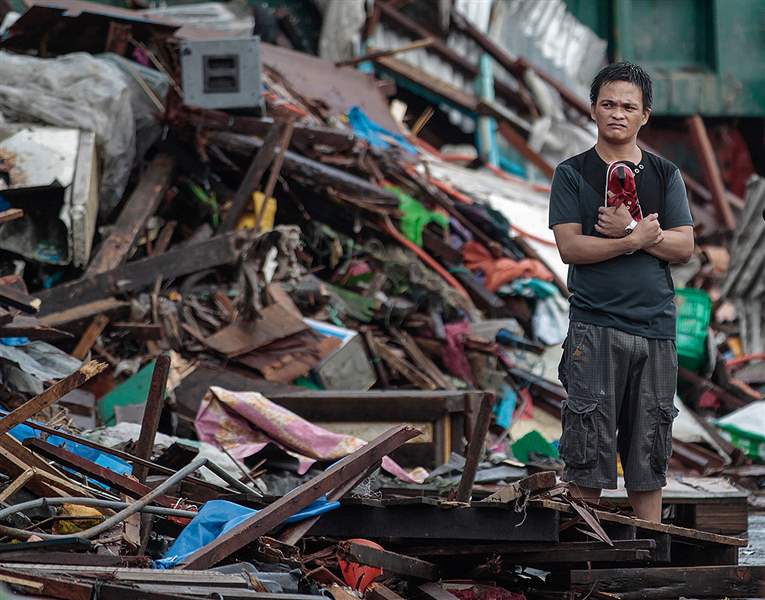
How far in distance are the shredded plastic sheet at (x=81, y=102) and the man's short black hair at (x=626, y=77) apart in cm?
569

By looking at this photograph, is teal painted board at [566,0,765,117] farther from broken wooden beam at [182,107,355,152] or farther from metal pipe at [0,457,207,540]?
metal pipe at [0,457,207,540]

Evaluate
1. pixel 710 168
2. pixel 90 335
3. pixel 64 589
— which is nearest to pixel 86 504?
pixel 64 589

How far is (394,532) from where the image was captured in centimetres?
488

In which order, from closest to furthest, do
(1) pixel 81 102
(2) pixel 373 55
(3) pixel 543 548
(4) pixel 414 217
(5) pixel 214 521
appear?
1. (3) pixel 543 548
2. (5) pixel 214 521
3. (1) pixel 81 102
4. (4) pixel 414 217
5. (2) pixel 373 55

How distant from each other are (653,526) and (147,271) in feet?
18.0

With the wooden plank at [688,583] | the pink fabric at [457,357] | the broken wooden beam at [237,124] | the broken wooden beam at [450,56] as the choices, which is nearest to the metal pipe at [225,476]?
the wooden plank at [688,583]

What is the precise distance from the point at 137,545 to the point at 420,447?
3.47 metres

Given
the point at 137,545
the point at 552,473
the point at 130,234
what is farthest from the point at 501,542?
the point at 130,234

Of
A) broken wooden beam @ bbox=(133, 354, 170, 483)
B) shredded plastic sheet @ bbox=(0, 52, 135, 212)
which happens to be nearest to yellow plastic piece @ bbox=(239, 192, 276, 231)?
shredded plastic sheet @ bbox=(0, 52, 135, 212)

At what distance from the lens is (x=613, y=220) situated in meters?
5.18

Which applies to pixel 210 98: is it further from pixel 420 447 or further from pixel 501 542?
pixel 501 542

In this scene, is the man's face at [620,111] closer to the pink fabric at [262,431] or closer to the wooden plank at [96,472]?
the wooden plank at [96,472]

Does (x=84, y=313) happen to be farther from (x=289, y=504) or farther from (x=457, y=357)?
(x=289, y=504)

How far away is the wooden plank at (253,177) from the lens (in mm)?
10375
